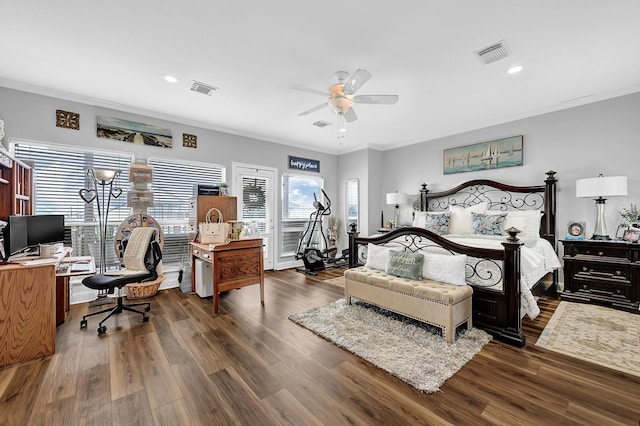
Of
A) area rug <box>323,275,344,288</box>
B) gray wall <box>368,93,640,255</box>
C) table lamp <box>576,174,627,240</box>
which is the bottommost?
area rug <box>323,275,344,288</box>

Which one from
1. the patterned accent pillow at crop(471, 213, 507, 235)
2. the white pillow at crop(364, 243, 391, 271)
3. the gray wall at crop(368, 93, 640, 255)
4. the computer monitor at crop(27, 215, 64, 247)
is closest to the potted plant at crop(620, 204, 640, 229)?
the gray wall at crop(368, 93, 640, 255)

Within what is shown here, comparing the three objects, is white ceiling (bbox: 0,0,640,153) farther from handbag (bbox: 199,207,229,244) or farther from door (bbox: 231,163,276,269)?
handbag (bbox: 199,207,229,244)

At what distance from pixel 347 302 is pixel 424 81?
9.36 ft

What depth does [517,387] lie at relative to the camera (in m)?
1.91

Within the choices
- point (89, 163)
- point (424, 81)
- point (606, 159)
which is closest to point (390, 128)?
point (424, 81)

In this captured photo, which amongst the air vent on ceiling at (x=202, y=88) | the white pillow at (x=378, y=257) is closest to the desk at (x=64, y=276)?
the air vent on ceiling at (x=202, y=88)

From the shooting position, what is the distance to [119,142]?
4.09 metres

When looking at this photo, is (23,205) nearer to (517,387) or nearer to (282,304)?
(282,304)

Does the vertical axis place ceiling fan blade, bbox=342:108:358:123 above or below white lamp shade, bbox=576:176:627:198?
above

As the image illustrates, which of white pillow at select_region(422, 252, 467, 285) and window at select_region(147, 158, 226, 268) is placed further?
window at select_region(147, 158, 226, 268)

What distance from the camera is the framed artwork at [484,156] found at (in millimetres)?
4527

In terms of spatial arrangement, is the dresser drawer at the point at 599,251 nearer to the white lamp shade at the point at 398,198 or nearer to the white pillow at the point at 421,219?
the white pillow at the point at 421,219

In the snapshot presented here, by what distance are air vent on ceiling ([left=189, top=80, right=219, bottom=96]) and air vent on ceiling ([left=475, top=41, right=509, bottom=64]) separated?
3009 millimetres

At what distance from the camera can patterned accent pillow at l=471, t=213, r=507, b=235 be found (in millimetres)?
4109
